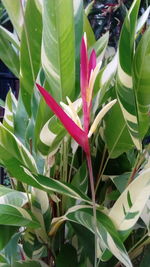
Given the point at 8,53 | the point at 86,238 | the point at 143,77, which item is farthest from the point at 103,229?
the point at 8,53

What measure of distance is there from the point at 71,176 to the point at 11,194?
0.52 ft

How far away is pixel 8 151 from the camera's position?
0.52 m

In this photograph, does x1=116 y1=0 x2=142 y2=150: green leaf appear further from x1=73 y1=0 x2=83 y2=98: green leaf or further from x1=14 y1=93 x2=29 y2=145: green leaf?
x1=14 y1=93 x2=29 y2=145: green leaf

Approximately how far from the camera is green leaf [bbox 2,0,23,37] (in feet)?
2.21

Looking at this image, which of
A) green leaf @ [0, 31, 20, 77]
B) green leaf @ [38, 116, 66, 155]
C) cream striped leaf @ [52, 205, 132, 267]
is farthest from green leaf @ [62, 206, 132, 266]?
green leaf @ [0, 31, 20, 77]

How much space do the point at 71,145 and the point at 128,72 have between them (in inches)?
6.5

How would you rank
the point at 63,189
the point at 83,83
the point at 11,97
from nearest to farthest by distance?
the point at 83,83 → the point at 63,189 → the point at 11,97

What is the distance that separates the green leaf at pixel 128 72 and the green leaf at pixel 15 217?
0.68 ft

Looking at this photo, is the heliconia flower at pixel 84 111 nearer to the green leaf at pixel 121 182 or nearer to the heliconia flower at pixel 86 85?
the heliconia flower at pixel 86 85

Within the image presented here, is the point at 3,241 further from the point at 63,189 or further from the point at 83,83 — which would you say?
the point at 83,83

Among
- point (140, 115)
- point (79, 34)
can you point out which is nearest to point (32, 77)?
point (79, 34)

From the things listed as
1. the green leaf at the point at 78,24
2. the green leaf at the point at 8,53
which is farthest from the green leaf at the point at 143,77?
the green leaf at the point at 8,53

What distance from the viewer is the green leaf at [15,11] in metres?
0.67

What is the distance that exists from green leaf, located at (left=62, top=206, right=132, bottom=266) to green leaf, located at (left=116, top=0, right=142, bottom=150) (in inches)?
5.5
